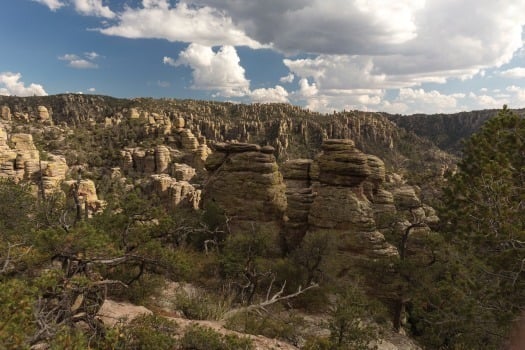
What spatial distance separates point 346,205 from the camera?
24.8 meters

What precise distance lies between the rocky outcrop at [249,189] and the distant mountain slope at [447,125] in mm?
159730

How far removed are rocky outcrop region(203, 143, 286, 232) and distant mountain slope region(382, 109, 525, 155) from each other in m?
160

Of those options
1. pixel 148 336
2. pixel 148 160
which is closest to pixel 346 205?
pixel 148 336

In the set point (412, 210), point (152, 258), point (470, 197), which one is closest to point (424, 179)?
point (412, 210)

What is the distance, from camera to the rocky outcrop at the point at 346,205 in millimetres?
23766

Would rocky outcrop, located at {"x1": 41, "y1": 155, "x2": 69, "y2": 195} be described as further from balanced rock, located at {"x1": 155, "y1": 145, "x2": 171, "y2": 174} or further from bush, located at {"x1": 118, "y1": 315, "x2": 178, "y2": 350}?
bush, located at {"x1": 118, "y1": 315, "x2": 178, "y2": 350}

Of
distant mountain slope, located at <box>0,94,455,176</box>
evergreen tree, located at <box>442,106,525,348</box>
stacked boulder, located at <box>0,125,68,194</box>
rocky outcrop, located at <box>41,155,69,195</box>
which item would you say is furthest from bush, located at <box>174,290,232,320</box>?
distant mountain slope, located at <box>0,94,455,176</box>

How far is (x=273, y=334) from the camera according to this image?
605 inches

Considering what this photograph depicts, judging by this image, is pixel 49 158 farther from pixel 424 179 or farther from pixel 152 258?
pixel 424 179

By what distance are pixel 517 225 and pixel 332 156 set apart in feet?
54.4

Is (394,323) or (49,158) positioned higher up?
(49,158)

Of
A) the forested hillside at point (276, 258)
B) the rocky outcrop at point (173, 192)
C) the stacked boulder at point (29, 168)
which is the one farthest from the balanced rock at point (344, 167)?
the stacked boulder at point (29, 168)

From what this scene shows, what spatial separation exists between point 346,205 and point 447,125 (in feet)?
619

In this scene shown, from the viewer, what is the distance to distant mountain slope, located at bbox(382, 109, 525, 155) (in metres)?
173
